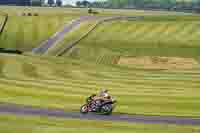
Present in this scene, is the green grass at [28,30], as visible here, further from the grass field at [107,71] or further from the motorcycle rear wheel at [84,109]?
the motorcycle rear wheel at [84,109]

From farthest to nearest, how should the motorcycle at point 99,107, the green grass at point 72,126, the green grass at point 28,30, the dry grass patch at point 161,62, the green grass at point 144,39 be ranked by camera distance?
the green grass at point 28,30 < the green grass at point 144,39 < the dry grass patch at point 161,62 < the motorcycle at point 99,107 < the green grass at point 72,126

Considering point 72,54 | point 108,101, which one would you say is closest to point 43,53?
Result: point 72,54

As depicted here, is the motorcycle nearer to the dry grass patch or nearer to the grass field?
the grass field

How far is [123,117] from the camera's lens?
121ft

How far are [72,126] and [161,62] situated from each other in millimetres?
51269

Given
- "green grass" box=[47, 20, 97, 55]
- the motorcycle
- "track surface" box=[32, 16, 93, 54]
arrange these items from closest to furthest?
the motorcycle → "green grass" box=[47, 20, 97, 55] → "track surface" box=[32, 16, 93, 54]

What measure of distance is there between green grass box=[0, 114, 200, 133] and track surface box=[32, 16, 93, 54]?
5789 cm

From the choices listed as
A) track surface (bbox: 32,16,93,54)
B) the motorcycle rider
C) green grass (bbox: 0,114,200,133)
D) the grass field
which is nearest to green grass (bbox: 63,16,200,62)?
the grass field

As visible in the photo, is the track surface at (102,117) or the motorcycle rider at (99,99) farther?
the motorcycle rider at (99,99)

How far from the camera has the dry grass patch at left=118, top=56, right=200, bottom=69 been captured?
254ft

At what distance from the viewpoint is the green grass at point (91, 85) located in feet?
136

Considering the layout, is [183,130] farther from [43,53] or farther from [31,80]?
[43,53]

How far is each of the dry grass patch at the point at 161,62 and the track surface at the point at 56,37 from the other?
2014 centimetres

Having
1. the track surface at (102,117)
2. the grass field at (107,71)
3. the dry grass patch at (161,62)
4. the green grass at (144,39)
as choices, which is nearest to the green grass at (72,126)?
the grass field at (107,71)
